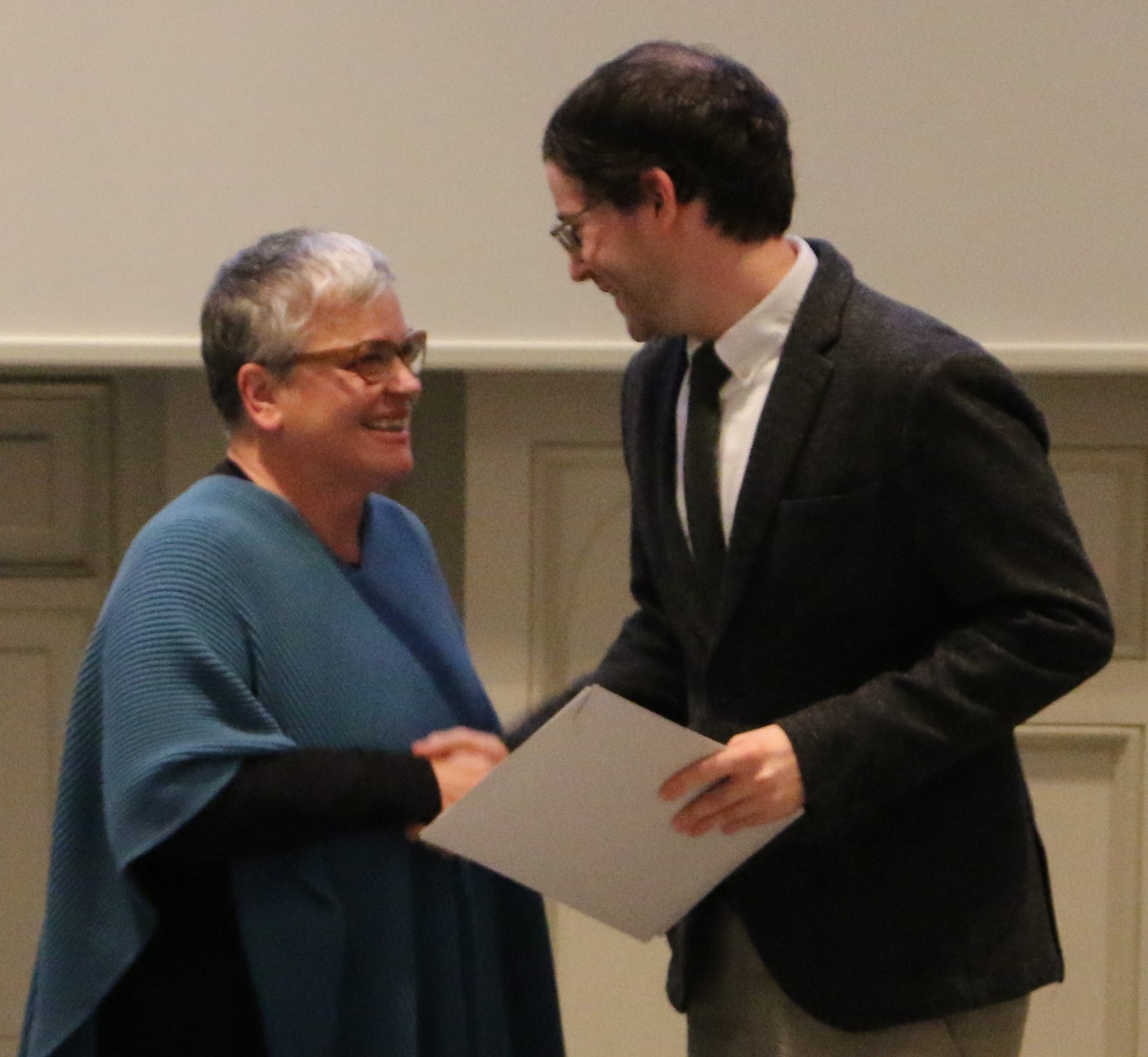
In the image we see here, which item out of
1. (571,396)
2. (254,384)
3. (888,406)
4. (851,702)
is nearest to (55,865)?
(254,384)

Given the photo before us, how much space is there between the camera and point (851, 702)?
1337mm

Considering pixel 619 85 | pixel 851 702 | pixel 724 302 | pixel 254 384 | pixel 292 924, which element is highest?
pixel 619 85

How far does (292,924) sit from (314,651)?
28 cm

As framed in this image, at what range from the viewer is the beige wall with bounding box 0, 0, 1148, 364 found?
2.22 m

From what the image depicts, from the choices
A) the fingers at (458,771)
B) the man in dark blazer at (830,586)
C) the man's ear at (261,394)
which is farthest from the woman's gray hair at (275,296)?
the fingers at (458,771)

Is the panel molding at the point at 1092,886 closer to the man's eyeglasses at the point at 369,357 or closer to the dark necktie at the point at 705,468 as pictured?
the dark necktie at the point at 705,468

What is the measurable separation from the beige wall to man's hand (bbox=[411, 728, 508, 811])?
866 mm

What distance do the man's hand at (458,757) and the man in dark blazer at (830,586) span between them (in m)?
0.24

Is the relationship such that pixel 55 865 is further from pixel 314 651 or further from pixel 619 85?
pixel 619 85

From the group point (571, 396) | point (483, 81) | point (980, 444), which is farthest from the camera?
point (571, 396)

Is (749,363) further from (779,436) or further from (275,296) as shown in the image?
(275,296)

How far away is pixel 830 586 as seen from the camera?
1401mm

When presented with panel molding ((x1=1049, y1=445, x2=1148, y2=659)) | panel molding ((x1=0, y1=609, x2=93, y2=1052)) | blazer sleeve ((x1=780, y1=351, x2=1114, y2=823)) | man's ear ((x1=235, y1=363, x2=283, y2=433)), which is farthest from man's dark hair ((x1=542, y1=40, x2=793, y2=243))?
panel molding ((x1=0, y1=609, x2=93, y2=1052))

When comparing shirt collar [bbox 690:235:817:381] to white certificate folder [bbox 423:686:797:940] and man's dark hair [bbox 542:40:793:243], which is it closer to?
man's dark hair [bbox 542:40:793:243]
